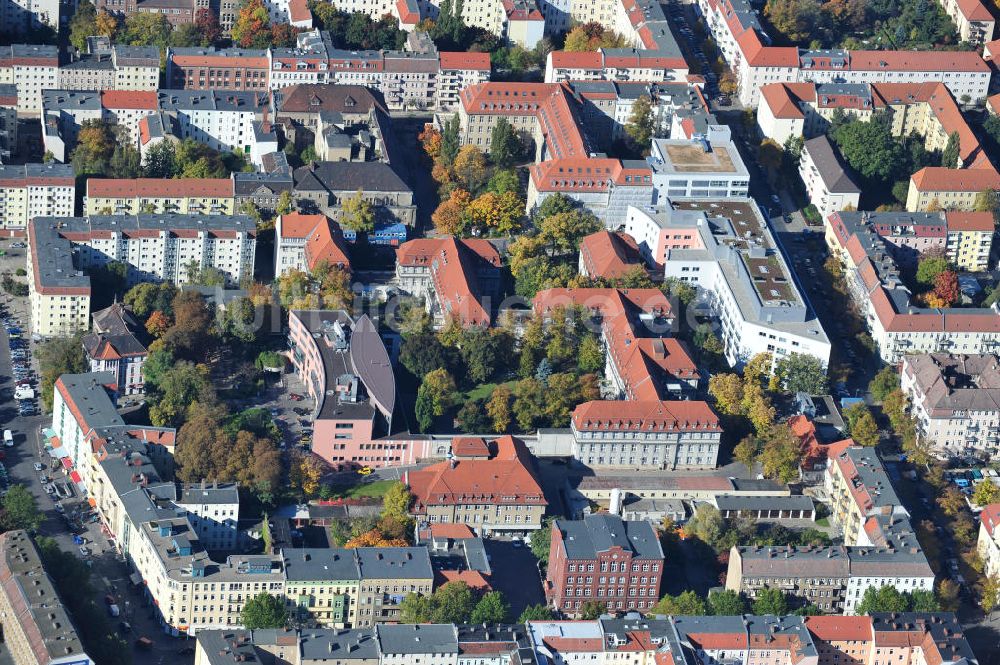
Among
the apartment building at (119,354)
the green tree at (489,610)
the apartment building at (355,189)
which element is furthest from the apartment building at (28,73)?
the green tree at (489,610)

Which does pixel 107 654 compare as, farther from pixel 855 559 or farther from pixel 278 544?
pixel 855 559

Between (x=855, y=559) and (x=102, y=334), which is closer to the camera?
(x=855, y=559)

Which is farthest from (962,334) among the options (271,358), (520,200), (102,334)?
(102,334)

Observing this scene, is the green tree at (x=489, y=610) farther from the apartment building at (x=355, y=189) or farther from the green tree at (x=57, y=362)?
the apartment building at (x=355, y=189)

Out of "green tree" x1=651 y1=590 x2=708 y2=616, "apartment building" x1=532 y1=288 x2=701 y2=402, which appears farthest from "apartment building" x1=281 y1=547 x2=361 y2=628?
"apartment building" x1=532 y1=288 x2=701 y2=402

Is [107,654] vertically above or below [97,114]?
below

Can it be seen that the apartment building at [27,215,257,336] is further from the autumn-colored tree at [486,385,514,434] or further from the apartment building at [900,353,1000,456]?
the apartment building at [900,353,1000,456]

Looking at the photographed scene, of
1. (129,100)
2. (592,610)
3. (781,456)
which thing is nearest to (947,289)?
(781,456)

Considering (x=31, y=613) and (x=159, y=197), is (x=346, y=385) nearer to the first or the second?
(x=159, y=197)
